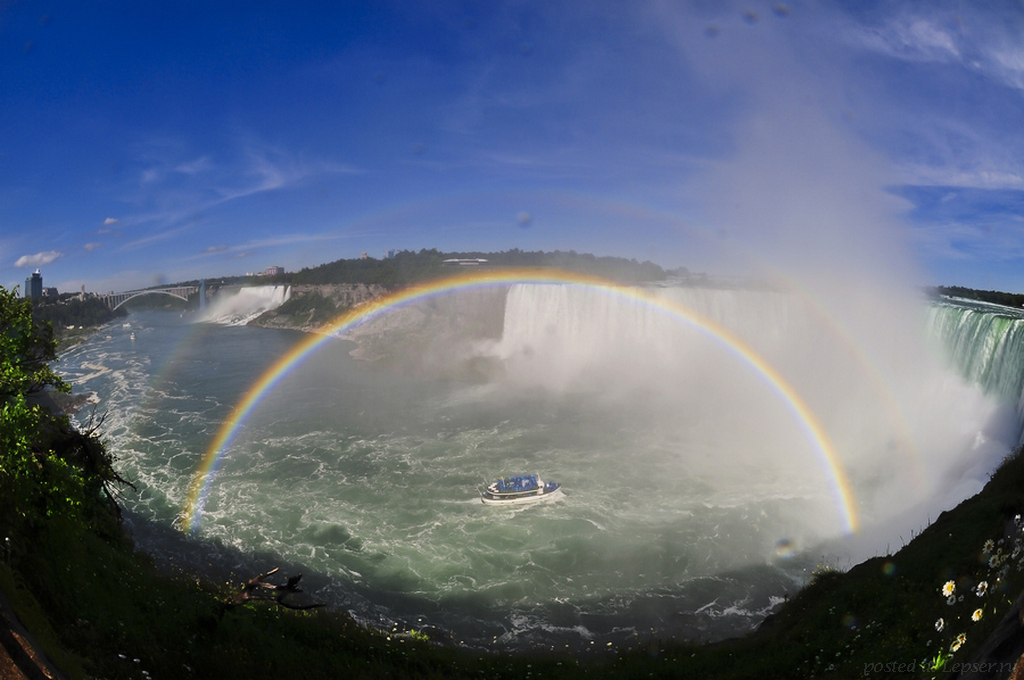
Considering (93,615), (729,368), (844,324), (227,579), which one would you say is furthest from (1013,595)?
(729,368)

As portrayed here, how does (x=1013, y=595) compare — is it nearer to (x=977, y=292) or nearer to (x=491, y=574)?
(x=491, y=574)

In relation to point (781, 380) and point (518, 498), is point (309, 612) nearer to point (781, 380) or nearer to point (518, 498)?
point (518, 498)

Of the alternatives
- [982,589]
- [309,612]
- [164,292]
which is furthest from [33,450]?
[164,292]

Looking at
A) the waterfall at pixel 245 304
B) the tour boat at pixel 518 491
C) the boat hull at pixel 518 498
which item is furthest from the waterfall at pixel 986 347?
the waterfall at pixel 245 304

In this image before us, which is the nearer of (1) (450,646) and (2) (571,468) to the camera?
(1) (450,646)

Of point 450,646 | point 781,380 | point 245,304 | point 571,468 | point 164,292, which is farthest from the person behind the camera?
point 164,292

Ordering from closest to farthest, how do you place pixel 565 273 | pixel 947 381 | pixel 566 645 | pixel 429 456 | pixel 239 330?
pixel 566 645 → pixel 947 381 → pixel 429 456 → pixel 565 273 → pixel 239 330

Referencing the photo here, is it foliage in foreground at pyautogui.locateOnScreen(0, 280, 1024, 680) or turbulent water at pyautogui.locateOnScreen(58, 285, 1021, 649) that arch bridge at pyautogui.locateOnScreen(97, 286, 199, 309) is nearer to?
turbulent water at pyautogui.locateOnScreen(58, 285, 1021, 649)
